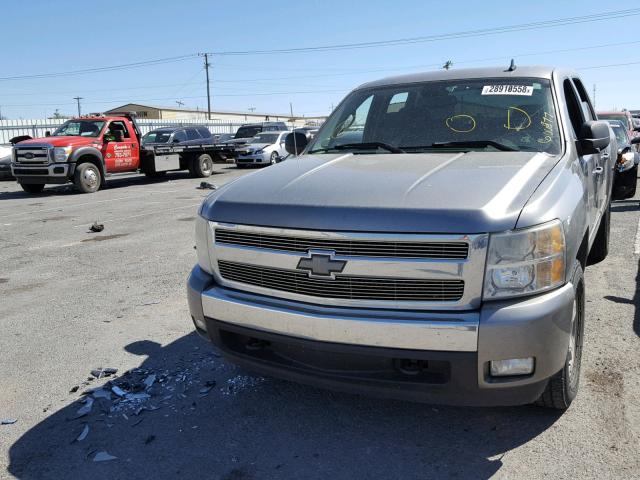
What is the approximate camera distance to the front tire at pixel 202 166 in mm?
20672

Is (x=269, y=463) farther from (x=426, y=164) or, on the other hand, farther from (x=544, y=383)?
(x=426, y=164)

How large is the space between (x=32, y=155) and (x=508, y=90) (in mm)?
15165

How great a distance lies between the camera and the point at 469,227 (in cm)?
252

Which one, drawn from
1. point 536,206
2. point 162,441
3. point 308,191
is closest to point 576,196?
point 536,206

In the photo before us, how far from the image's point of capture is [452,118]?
4.07m

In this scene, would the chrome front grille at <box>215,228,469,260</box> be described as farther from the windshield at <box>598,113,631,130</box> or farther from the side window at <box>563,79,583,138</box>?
the windshield at <box>598,113,631,130</box>

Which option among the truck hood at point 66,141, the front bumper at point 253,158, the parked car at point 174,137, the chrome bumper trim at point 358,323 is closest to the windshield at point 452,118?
the chrome bumper trim at point 358,323

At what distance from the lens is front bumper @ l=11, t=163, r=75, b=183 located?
1578cm

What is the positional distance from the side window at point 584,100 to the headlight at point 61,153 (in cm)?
1416

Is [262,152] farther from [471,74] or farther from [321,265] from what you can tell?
[321,265]

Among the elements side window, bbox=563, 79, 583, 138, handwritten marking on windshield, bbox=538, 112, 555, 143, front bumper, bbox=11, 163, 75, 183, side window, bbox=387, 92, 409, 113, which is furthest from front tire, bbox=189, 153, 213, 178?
handwritten marking on windshield, bbox=538, 112, 555, 143

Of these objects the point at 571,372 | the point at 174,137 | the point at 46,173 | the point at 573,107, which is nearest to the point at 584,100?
the point at 573,107

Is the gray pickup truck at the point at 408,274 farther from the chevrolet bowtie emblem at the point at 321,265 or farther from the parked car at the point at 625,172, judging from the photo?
the parked car at the point at 625,172

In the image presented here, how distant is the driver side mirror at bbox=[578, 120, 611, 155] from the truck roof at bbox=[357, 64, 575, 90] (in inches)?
22.5
